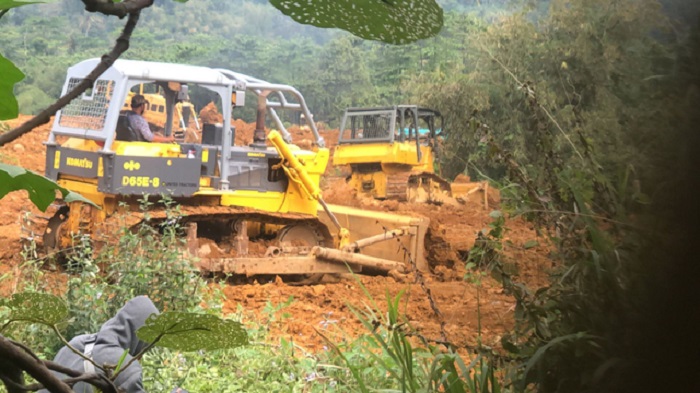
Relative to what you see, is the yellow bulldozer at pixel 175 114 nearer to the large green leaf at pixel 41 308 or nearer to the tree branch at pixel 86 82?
the large green leaf at pixel 41 308

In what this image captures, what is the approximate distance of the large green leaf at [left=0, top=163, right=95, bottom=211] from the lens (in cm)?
37

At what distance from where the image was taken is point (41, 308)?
45 cm

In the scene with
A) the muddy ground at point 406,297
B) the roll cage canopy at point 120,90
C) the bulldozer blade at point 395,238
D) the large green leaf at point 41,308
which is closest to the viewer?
the large green leaf at point 41,308

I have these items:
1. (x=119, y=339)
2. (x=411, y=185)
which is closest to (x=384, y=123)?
(x=411, y=185)

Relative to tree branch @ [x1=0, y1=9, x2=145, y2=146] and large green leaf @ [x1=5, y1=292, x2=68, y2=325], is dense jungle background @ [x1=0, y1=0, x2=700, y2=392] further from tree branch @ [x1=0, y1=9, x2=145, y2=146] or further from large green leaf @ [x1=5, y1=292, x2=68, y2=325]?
large green leaf @ [x1=5, y1=292, x2=68, y2=325]

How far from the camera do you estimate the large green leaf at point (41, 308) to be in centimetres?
45

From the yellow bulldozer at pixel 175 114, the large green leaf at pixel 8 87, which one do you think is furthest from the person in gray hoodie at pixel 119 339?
the yellow bulldozer at pixel 175 114

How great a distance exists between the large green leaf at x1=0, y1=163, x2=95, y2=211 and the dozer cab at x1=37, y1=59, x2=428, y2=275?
21.0 feet

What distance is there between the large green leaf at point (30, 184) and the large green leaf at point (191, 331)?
0.22 ft

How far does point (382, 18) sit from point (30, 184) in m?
0.17

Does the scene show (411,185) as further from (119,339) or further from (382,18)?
(382,18)

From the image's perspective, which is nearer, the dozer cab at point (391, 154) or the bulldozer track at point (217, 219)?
the bulldozer track at point (217, 219)

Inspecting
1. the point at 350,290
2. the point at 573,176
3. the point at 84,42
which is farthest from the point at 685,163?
the point at 84,42

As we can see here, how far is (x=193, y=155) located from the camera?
7828 mm
